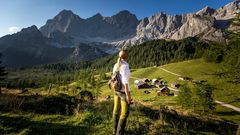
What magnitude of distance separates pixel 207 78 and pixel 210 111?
199ft

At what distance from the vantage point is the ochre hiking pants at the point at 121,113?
9047mm

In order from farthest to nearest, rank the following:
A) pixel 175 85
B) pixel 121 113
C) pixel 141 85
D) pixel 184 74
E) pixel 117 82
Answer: pixel 184 74, pixel 141 85, pixel 175 85, pixel 117 82, pixel 121 113

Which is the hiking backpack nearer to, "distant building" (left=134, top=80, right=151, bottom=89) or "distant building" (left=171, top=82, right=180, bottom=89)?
"distant building" (left=171, top=82, right=180, bottom=89)

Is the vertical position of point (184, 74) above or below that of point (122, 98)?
above

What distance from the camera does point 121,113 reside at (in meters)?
9.18

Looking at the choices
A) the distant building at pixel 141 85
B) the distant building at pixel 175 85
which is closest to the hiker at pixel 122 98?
the distant building at pixel 175 85

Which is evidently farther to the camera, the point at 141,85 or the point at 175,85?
the point at 141,85

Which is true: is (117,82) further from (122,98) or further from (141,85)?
(141,85)

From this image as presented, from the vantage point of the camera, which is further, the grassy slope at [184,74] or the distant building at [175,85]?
the distant building at [175,85]

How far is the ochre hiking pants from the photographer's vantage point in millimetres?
9047

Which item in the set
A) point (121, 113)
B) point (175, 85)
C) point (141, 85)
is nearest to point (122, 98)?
point (121, 113)

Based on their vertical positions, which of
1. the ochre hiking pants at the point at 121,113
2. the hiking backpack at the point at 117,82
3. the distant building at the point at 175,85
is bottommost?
the ochre hiking pants at the point at 121,113

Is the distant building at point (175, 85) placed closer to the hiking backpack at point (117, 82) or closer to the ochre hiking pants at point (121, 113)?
the ochre hiking pants at point (121, 113)

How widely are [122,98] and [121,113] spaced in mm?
561
